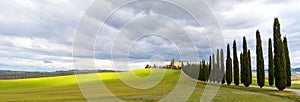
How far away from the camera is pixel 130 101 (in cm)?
2961

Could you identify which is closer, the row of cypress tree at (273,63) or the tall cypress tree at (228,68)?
the row of cypress tree at (273,63)

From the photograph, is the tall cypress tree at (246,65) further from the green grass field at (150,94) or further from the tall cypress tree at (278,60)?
the tall cypress tree at (278,60)

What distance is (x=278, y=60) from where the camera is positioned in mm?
48125

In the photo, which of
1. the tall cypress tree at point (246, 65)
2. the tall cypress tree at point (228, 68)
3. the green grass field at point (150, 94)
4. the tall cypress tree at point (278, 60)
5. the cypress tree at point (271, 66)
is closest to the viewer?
the green grass field at point (150, 94)

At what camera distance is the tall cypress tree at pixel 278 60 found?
46750 millimetres

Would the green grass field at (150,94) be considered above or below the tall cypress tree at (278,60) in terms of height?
below

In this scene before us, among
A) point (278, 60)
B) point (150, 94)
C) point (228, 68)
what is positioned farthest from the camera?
point (228, 68)

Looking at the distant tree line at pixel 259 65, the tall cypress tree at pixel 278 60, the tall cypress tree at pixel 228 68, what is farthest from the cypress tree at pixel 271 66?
the tall cypress tree at pixel 228 68

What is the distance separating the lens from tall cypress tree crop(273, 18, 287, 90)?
4675 cm

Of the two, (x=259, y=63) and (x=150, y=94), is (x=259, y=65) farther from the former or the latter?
(x=150, y=94)

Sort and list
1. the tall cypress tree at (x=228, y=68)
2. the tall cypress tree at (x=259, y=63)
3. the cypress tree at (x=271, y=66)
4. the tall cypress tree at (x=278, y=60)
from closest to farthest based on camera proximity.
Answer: the tall cypress tree at (x=278, y=60)
the cypress tree at (x=271, y=66)
the tall cypress tree at (x=259, y=63)
the tall cypress tree at (x=228, y=68)

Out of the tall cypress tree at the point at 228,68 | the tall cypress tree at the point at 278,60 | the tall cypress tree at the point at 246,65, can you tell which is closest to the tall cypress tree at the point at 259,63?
the tall cypress tree at the point at 246,65

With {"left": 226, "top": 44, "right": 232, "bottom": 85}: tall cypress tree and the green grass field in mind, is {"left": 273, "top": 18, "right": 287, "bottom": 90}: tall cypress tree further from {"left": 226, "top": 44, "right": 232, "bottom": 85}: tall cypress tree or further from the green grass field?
{"left": 226, "top": 44, "right": 232, "bottom": 85}: tall cypress tree

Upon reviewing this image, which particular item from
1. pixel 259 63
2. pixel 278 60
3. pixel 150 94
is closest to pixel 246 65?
pixel 259 63
